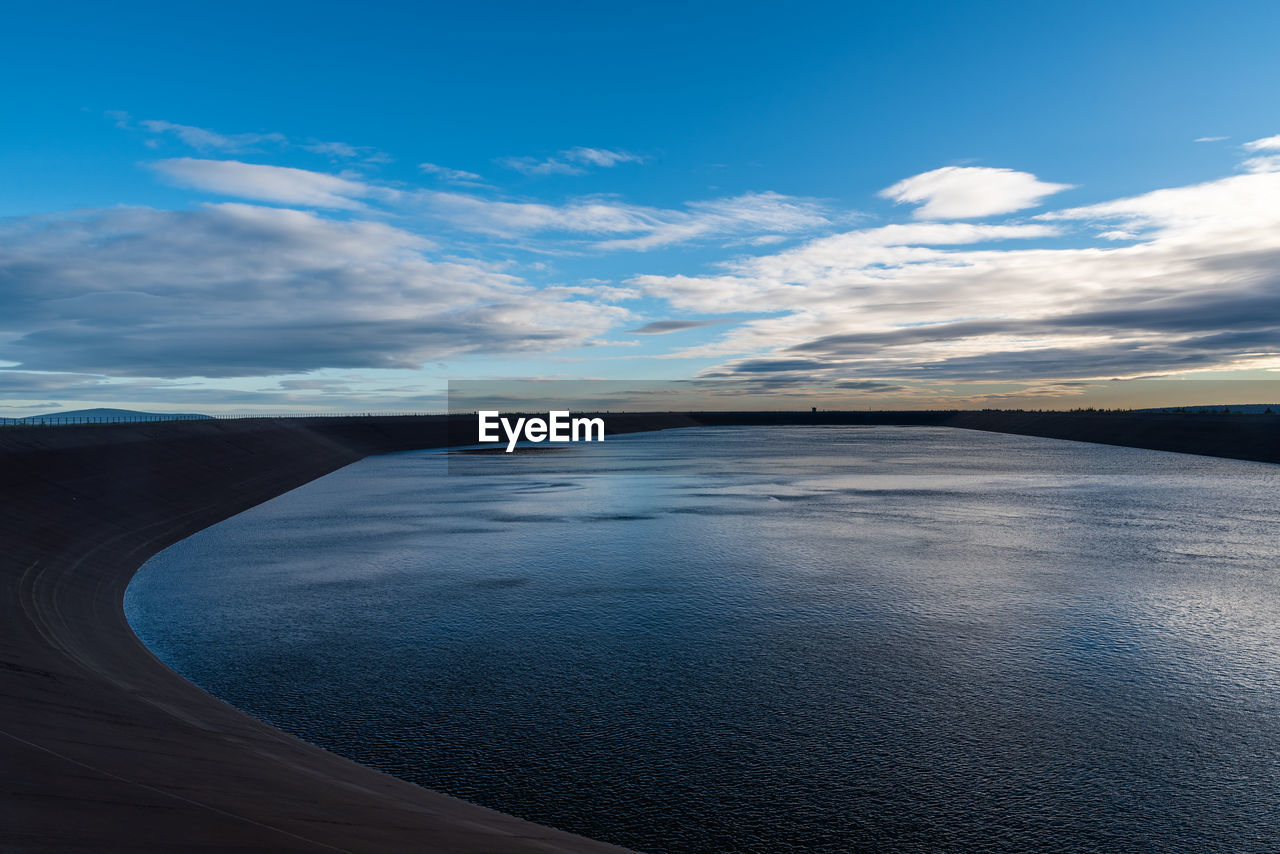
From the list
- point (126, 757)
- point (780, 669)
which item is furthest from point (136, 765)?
point (780, 669)

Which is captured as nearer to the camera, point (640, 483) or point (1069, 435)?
point (640, 483)

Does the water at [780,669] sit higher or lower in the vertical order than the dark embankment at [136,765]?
Answer: lower

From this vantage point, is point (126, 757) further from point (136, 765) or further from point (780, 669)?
point (780, 669)

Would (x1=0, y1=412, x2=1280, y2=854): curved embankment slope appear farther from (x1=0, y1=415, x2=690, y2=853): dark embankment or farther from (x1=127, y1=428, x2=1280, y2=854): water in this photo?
(x1=127, y1=428, x2=1280, y2=854): water

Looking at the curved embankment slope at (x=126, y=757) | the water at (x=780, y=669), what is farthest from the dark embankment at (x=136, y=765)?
the water at (x=780, y=669)

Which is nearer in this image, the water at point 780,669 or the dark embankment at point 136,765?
the dark embankment at point 136,765

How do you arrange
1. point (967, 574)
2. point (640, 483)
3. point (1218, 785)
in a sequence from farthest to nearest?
point (640, 483), point (967, 574), point (1218, 785)

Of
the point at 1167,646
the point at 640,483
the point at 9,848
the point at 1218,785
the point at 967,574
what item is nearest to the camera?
the point at 9,848

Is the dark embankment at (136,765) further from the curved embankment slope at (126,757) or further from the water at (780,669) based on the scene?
the water at (780,669)

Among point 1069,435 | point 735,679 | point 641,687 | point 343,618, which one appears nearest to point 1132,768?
point 735,679

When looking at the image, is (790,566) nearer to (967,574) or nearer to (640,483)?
(967,574)
